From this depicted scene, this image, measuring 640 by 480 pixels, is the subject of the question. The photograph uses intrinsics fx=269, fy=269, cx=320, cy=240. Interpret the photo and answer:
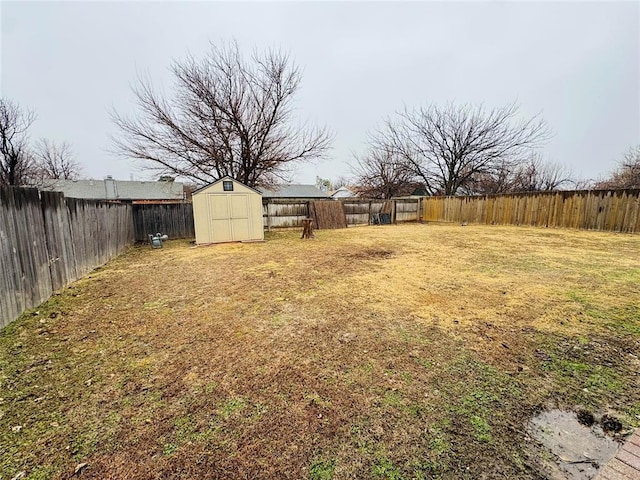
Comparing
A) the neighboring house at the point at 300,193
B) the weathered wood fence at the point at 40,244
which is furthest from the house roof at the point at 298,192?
the weathered wood fence at the point at 40,244

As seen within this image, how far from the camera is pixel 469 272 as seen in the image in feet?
15.9

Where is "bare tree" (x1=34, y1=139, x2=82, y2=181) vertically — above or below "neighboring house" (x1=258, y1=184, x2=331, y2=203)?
above

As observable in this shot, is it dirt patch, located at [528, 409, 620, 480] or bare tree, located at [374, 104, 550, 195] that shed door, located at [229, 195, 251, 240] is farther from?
bare tree, located at [374, 104, 550, 195]

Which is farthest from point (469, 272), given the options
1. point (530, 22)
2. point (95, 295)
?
point (530, 22)

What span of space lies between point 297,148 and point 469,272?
953 cm

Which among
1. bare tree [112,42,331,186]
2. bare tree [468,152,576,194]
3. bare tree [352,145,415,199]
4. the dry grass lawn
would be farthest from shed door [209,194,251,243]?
bare tree [468,152,576,194]

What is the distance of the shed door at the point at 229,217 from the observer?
857 centimetres

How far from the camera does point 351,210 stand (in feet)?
46.4

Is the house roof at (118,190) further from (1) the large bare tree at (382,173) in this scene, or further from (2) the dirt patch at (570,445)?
(2) the dirt patch at (570,445)

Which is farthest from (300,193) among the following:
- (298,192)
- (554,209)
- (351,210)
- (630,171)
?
(630,171)

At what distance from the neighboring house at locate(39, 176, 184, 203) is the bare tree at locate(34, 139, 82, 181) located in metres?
2.03

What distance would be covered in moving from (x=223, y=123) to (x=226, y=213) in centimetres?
468

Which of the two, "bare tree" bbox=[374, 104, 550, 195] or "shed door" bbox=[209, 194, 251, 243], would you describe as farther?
"bare tree" bbox=[374, 104, 550, 195]

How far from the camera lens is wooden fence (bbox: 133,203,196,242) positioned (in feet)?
30.7
